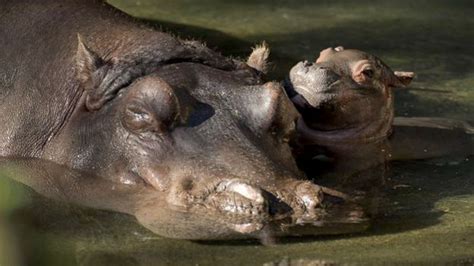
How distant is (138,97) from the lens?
13.3ft

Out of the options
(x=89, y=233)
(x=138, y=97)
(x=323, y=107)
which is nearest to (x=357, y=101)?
(x=323, y=107)

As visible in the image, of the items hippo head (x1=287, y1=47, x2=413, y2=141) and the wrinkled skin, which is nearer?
the wrinkled skin

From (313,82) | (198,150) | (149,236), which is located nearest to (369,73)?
(313,82)

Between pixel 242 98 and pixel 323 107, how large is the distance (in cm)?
71

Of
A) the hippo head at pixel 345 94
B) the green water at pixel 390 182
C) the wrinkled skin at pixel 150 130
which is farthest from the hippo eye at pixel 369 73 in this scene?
the wrinkled skin at pixel 150 130

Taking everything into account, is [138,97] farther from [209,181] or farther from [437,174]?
[437,174]

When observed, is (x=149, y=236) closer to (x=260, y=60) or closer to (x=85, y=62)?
(x=85, y=62)

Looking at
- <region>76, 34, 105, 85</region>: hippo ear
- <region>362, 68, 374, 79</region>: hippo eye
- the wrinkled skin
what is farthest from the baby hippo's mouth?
<region>76, 34, 105, 85</region>: hippo ear

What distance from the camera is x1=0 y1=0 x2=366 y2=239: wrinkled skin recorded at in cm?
→ 370

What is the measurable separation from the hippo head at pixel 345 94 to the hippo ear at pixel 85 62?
0.92m

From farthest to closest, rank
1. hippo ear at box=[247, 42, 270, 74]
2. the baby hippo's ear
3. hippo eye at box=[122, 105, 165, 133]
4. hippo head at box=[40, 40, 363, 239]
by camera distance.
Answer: the baby hippo's ear → hippo ear at box=[247, 42, 270, 74] → hippo eye at box=[122, 105, 165, 133] → hippo head at box=[40, 40, 363, 239]

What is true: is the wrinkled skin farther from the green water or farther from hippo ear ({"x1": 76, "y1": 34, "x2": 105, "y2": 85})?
the green water

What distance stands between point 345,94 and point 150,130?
1.14 metres

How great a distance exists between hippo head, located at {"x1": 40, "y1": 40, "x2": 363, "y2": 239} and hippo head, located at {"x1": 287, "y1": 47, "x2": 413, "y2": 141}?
0.36 meters
